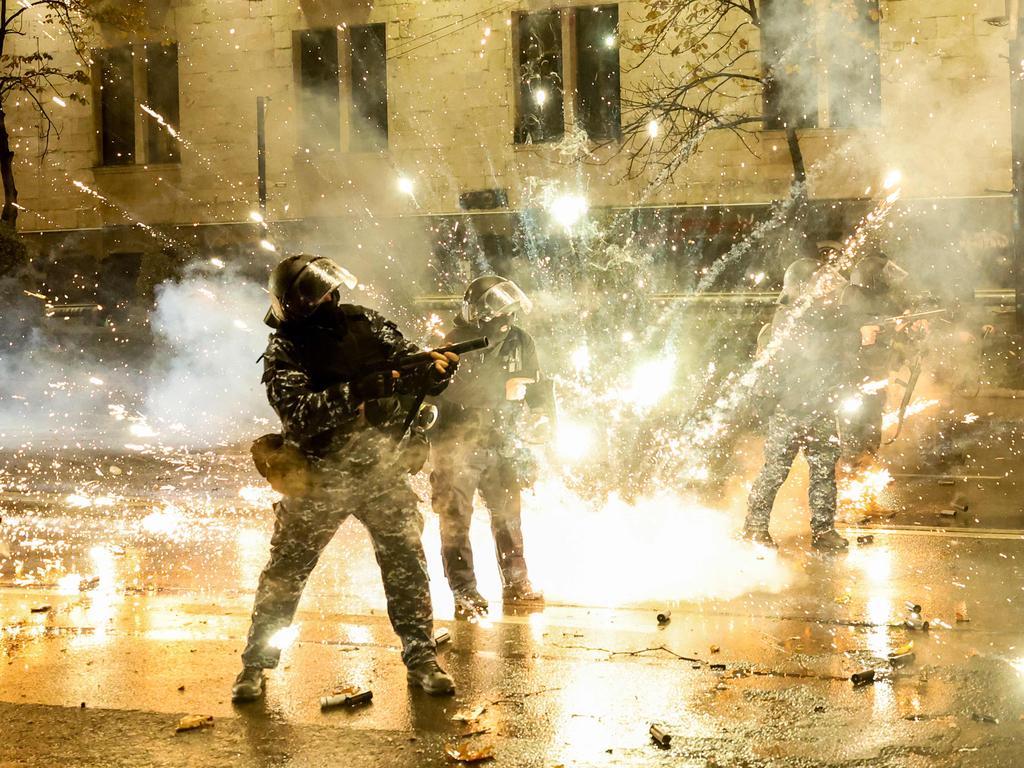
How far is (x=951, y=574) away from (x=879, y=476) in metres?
3.49

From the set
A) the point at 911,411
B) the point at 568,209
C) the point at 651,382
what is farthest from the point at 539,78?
the point at 911,411

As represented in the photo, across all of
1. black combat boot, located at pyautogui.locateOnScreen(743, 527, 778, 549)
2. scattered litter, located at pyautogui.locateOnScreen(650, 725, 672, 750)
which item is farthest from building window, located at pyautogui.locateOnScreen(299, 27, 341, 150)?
scattered litter, located at pyautogui.locateOnScreen(650, 725, 672, 750)

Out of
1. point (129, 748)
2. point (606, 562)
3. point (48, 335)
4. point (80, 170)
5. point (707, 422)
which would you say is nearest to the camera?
point (129, 748)

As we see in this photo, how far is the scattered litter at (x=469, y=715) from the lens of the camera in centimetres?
361

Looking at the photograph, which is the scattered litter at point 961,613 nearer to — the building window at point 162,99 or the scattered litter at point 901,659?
the scattered litter at point 901,659

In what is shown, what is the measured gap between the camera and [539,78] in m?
16.3

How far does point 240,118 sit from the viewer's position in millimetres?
17672

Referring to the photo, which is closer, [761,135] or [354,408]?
[354,408]

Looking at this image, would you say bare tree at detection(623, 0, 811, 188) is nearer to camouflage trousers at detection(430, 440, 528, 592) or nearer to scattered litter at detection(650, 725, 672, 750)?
camouflage trousers at detection(430, 440, 528, 592)

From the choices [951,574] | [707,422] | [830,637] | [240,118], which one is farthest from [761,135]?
[830,637]

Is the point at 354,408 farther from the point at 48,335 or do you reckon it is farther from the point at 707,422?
the point at 48,335

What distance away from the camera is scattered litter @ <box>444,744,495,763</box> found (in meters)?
3.25

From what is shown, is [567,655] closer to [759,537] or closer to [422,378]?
[422,378]

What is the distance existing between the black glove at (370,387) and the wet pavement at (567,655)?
4.26 ft
